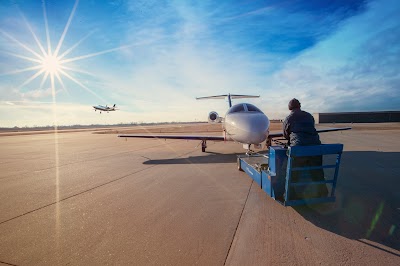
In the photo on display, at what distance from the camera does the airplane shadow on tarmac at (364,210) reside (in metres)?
3.12

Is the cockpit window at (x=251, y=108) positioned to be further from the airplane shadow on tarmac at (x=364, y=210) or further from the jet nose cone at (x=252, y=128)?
the airplane shadow on tarmac at (x=364, y=210)

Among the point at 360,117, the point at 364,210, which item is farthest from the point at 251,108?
the point at 360,117

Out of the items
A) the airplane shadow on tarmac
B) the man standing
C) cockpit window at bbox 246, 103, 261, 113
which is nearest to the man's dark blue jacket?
the man standing

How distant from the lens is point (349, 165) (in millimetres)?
7848

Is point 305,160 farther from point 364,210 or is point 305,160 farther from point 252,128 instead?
point 252,128

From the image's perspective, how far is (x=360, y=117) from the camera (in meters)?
68.1

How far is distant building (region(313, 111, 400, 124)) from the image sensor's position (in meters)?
66.1

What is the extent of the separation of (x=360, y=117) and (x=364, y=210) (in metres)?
82.6

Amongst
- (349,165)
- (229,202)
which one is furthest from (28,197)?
(349,165)

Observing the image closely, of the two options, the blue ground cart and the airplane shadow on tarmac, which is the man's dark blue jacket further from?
the airplane shadow on tarmac

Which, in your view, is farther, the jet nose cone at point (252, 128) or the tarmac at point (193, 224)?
the jet nose cone at point (252, 128)

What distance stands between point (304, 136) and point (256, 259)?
2683 millimetres

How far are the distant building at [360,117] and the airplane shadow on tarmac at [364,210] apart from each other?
73999 mm

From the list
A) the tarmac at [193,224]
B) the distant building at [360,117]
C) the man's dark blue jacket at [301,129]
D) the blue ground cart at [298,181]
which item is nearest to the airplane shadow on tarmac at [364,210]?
the tarmac at [193,224]
